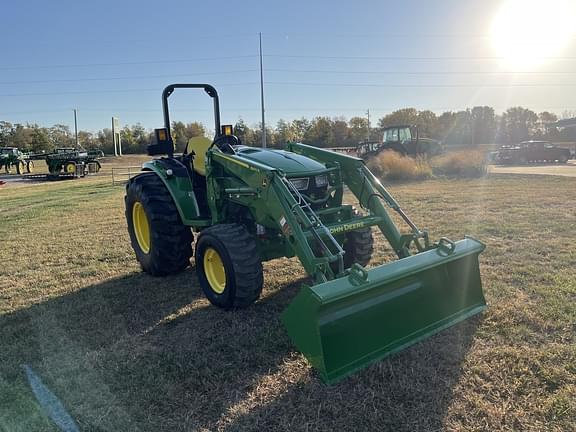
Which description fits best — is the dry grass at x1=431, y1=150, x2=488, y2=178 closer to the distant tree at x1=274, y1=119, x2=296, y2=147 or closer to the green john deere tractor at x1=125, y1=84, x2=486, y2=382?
the green john deere tractor at x1=125, y1=84, x2=486, y2=382

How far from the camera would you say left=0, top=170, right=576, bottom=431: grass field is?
2.56 metres

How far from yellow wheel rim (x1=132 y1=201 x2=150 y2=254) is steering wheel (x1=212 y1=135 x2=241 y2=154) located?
1.54m

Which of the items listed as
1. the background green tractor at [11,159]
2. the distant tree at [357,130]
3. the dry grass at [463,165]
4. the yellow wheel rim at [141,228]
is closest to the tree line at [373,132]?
the distant tree at [357,130]

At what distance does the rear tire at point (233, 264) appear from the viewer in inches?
144

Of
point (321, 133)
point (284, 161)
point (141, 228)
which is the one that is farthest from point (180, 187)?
Result: point (321, 133)

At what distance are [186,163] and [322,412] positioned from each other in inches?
137

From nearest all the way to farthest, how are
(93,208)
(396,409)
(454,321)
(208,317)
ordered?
(396,409) → (454,321) → (208,317) → (93,208)

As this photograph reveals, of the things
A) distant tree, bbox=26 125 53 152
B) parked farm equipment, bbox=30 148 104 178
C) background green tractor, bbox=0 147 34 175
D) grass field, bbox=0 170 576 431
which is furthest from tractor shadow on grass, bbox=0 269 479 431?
distant tree, bbox=26 125 53 152

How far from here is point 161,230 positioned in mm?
4809

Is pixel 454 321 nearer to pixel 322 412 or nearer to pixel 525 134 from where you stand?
pixel 322 412

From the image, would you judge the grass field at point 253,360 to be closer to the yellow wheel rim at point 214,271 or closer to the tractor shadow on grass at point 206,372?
the tractor shadow on grass at point 206,372

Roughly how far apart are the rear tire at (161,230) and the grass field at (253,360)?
22 cm

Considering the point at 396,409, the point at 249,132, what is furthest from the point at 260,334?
the point at 249,132

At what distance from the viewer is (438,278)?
346 centimetres
